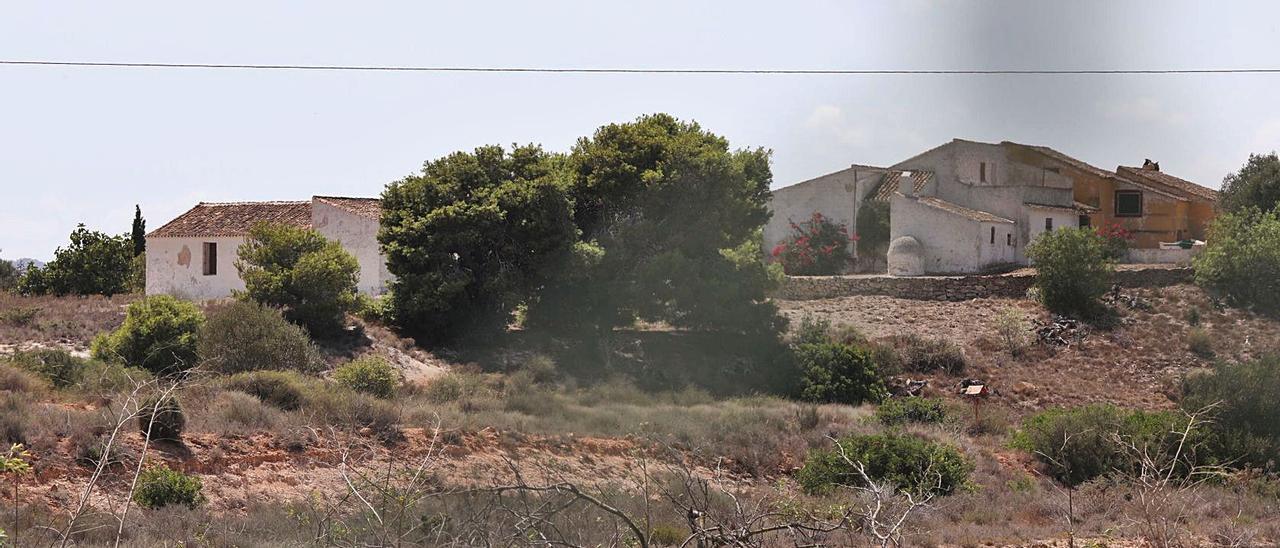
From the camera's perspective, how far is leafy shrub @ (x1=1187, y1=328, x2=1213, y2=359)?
129ft

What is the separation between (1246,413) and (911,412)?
716 cm

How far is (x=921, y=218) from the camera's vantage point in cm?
5006

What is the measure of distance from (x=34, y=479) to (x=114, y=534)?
3.72 meters

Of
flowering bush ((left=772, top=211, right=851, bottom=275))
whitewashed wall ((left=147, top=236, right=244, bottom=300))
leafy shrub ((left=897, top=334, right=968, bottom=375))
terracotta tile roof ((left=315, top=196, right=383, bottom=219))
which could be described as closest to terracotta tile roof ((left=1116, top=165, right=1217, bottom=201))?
flowering bush ((left=772, top=211, right=851, bottom=275))

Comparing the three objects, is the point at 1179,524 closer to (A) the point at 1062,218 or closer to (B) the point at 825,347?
(B) the point at 825,347

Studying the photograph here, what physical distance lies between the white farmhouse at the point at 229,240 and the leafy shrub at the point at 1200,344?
23243mm

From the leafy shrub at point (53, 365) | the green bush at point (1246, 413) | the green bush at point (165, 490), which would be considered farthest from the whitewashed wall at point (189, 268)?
the green bush at point (1246, 413)

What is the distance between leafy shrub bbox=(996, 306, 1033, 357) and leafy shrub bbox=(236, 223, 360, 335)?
18556 millimetres

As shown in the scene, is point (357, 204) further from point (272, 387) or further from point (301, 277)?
point (272, 387)

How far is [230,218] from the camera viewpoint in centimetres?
4516

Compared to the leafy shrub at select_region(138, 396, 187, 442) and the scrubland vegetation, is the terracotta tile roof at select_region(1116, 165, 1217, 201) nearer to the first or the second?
the scrubland vegetation

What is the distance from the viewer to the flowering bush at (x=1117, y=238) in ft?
161

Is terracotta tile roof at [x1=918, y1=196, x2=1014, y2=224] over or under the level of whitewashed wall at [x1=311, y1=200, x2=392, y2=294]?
over

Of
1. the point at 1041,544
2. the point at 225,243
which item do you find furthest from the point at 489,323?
the point at 1041,544
